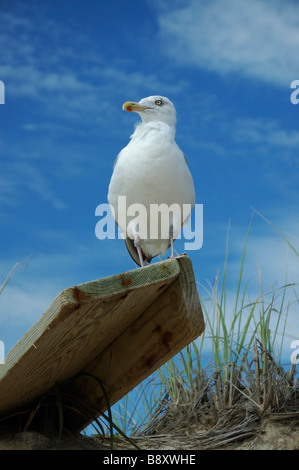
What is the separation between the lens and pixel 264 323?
391cm

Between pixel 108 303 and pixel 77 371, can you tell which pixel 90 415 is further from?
pixel 108 303

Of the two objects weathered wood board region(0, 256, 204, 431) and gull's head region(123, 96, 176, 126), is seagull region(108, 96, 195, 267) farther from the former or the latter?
weathered wood board region(0, 256, 204, 431)

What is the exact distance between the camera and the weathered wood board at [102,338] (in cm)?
212

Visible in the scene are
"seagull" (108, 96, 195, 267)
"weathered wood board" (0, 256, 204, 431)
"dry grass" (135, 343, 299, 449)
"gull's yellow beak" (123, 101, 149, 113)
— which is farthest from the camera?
"gull's yellow beak" (123, 101, 149, 113)

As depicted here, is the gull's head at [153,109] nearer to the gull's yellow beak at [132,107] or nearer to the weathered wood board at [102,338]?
the gull's yellow beak at [132,107]

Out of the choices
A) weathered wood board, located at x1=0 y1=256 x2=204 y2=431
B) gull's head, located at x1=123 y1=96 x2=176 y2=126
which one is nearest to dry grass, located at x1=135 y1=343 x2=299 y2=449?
weathered wood board, located at x1=0 y1=256 x2=204 y2=431

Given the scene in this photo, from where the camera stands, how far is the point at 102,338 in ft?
8.35

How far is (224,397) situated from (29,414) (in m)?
1.59

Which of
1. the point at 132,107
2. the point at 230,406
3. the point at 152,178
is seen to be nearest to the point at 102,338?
the point at 230,406

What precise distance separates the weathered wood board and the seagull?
1.72 m

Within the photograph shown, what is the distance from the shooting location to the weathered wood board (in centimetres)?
212

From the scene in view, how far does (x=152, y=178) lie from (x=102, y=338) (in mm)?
2060

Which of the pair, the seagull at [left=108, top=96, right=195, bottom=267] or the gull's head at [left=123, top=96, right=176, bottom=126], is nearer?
the seagull at [left=108, top=96, right=195, bottom=267]

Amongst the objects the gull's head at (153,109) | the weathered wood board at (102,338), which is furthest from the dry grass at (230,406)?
the gull's head at (153,109)
